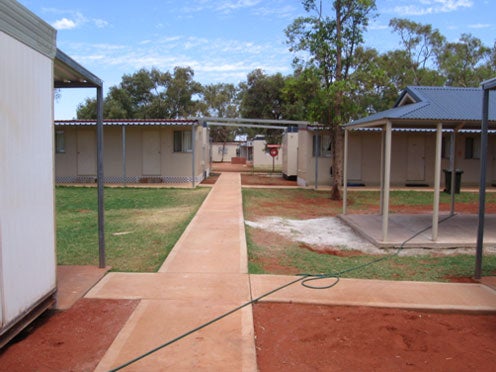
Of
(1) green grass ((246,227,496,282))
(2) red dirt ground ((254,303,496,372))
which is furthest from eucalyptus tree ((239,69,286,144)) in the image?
(2) red dirt ground ((254,303,496,372))

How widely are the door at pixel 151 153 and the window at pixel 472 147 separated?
1428 centimetres

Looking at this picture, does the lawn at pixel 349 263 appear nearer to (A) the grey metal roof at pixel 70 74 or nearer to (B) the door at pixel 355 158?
(A) the grey metal roof at pixel 70 74

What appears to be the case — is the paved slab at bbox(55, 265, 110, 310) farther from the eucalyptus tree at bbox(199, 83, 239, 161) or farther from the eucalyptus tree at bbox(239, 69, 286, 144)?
the eucalyptus tree at bbox(199, 83, 239, 161)

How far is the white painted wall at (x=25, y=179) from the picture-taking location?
354cm

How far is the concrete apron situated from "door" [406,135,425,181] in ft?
50.1

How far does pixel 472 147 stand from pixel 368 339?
20.1 m

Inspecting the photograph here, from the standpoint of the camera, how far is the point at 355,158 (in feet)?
68.8

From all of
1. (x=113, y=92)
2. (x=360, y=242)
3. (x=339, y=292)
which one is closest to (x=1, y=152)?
(x=339, y=292)

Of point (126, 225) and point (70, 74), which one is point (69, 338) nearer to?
point (70, 74)

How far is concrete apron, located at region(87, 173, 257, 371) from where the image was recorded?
365 cm

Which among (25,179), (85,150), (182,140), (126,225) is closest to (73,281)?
(25,179)

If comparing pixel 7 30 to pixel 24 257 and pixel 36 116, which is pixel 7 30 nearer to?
pixel 36 116

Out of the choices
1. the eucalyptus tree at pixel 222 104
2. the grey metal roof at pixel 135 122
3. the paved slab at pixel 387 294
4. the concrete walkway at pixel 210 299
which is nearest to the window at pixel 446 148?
the grey metal roof at pixel 135 122

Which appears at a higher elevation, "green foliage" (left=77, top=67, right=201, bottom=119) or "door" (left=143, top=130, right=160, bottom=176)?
"green foliage" (left=77, top=67, right=201, bottom=119)
